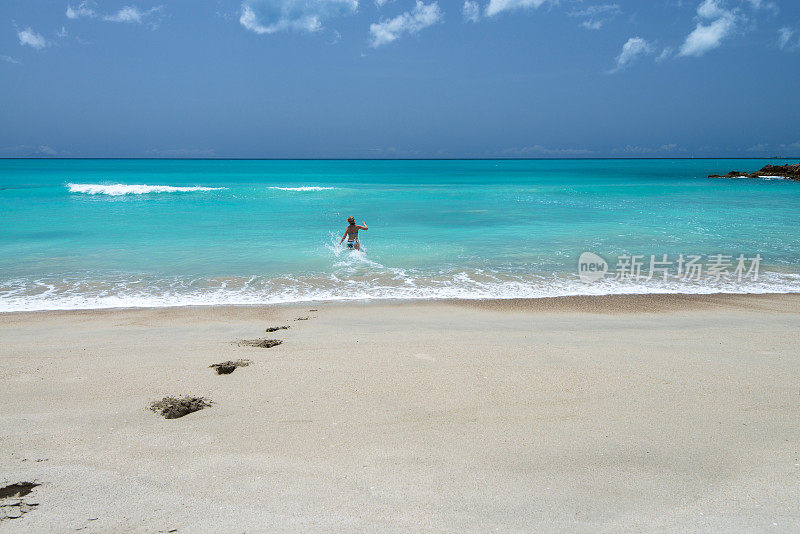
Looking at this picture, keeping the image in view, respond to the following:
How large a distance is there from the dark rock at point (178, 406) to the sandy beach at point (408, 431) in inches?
3.8

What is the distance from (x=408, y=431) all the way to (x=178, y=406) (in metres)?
2.21

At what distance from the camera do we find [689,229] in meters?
20.0

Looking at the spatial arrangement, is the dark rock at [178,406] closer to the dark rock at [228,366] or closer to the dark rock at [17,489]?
the dark rock at [228,366]

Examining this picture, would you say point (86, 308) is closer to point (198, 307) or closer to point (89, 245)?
point (198, 307)

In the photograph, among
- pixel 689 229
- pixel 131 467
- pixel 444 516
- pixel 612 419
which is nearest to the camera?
pixel 444 516

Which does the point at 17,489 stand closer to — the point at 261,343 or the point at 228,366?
the point at 228,366

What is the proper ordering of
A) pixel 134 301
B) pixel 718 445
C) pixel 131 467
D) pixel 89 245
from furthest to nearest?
1. pixel 89 245
2. pixel 134 301
3. pixel 718 445
4. pixel 131 467

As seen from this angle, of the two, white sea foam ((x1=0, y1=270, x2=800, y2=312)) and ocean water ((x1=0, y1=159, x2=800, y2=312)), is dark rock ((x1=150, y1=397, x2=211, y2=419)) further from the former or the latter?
ocean water ((x1=0, y1=159, x2=800, y2=312))

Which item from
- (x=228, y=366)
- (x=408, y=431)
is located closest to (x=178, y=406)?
(x=228, y=366)

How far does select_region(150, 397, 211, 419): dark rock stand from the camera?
4586mm

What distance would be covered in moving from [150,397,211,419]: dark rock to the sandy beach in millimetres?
96

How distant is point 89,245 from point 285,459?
50.0ft

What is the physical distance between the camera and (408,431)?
167 inches

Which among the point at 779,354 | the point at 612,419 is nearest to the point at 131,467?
the point at 612,419
